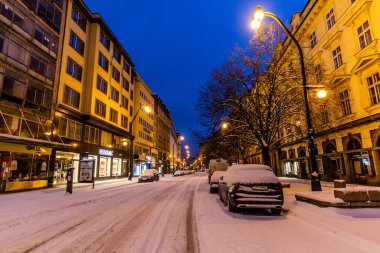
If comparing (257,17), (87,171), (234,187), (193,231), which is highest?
(257,17)

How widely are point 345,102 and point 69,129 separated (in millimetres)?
26896

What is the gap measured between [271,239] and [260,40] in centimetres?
1475

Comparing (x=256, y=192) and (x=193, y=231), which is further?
(x=256, y=192)

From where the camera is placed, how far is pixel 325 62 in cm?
2427

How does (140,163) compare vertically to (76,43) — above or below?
below

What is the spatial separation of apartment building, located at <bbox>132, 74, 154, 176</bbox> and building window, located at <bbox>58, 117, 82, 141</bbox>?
60.2ft

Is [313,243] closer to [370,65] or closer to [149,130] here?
[370,65]

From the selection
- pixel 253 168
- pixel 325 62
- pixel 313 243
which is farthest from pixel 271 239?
pixel 325 62

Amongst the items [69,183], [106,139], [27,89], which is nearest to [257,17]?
[69,183]

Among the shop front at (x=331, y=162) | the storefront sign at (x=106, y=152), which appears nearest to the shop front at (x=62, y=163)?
the storefront sign at (x=106, y=152)

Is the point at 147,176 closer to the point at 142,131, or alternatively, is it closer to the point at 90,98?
the point at 90,98

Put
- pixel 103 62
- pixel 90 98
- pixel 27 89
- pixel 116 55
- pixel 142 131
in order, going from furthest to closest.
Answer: pixel 142 131
pixel 116 55
pixel 103 62
pixel 90 98
pixel 27 89

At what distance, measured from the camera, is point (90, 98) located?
98.2 ft

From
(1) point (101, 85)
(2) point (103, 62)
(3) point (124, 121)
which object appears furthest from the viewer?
(3) point (124, 121)
